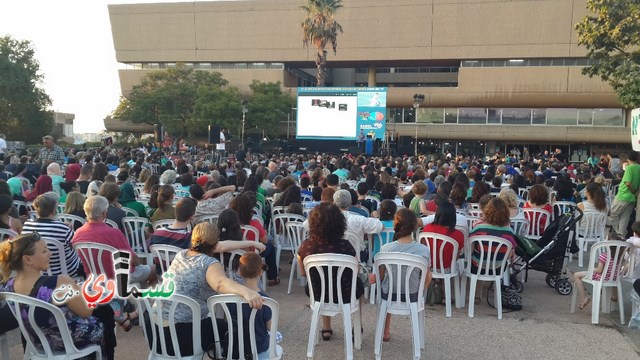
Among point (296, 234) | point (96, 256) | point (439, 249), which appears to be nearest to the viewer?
point (96, 256)

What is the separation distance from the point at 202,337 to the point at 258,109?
34.1 metres

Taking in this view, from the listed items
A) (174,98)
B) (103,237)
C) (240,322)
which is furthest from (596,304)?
(174,98)

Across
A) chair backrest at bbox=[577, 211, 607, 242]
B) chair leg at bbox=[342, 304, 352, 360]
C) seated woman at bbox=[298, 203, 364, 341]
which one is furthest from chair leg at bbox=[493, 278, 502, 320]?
chair backrest at bbox=[577, 211, 607, 242]

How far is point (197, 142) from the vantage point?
4391cm

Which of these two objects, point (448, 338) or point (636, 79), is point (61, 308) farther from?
point (636, 79)

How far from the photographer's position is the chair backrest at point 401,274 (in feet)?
12.4

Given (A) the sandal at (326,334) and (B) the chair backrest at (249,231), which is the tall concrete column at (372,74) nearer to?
(B) the chair backrest at (249,231)

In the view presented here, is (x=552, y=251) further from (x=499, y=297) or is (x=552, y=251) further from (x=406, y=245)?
(x=406, y=245)

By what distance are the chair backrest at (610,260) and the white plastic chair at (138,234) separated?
4.87m

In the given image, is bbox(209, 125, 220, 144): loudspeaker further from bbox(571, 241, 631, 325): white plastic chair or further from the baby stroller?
bbox(571, 241, 631, 325): white plastic chair

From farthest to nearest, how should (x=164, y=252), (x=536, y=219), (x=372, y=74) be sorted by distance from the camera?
(x=372, y=74) → (x=536, y=219) → (x=164, y=252)

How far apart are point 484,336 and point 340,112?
75.1 feet

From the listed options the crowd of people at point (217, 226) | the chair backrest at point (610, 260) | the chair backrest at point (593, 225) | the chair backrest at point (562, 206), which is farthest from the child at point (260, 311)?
the chair backrest at point (562, 206)

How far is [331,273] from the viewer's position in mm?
3730
